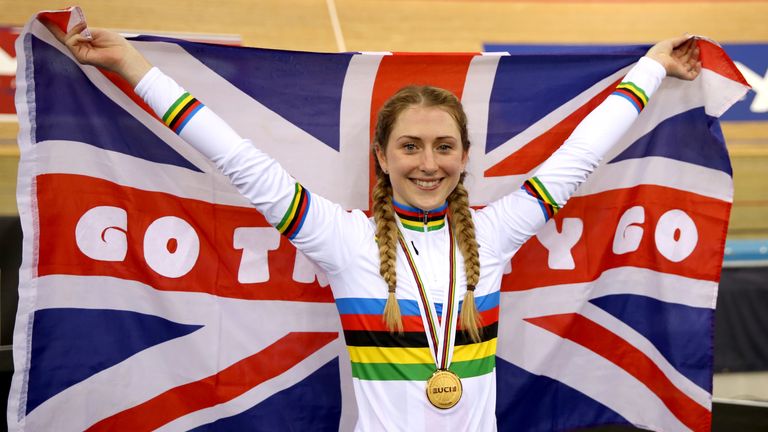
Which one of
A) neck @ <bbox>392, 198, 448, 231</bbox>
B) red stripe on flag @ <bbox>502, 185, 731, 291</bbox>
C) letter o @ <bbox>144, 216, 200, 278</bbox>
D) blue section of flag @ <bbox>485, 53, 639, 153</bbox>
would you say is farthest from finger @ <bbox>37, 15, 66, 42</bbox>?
red stripe on flag @ <bbox>502, 185, 731, 291</bbox>

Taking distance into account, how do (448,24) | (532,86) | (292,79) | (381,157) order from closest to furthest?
1. (381,157)
2. (292,79)
3. (532,86)
4. (448,24)

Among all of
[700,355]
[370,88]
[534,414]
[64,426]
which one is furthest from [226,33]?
[700,355]

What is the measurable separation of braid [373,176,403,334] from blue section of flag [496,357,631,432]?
678mm

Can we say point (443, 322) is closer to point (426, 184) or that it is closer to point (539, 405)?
point (426, 184)

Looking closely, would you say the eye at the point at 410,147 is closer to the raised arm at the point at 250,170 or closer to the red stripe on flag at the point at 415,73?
the raised arm at the point at 250,170

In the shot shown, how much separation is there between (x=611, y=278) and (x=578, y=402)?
395 mm

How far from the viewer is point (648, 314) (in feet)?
7.34

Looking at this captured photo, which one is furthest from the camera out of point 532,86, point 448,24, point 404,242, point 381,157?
point 448,24

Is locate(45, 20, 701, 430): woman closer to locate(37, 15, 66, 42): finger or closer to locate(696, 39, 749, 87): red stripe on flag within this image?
locate(37, 15, 66, 42): finger

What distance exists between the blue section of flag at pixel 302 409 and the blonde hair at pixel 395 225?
550 millimetres

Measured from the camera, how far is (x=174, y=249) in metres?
1.98

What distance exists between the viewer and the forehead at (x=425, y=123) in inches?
67.3

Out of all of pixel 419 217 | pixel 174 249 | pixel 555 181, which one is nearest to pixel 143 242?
pixel 174 249

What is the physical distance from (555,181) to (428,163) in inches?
14.3
